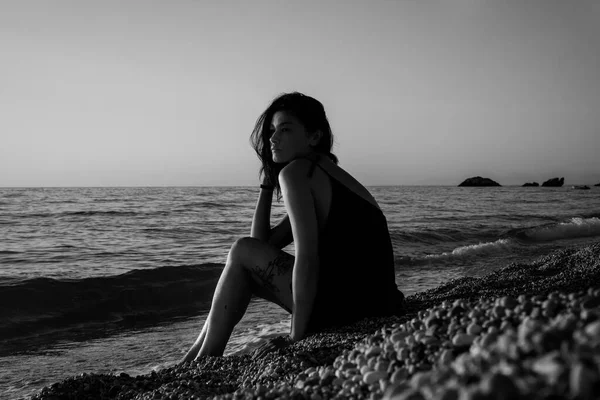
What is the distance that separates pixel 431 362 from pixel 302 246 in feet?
5.20

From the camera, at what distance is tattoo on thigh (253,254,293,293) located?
11.2 ft

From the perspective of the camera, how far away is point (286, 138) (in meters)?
3.56

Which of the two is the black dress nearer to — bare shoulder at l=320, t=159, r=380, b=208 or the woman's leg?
bare shoulder at l=320, t=159, r=380, b=208

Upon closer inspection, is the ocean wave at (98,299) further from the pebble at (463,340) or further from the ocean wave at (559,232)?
the ocean wave at (559,232)

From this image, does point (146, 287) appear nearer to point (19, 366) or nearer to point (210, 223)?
point (19, 366)

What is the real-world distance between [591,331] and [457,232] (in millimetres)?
13751

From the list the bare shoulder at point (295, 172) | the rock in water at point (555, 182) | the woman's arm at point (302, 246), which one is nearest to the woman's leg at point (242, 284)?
the woman's arm at point (302, 246)

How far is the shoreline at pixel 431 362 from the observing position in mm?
906

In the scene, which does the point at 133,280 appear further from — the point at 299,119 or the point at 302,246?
the point at 302,246

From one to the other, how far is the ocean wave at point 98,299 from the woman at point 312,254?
9.97ft

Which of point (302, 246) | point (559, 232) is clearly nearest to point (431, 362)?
point (302, 246)

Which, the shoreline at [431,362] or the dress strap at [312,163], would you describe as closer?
the shoreline at [431,362]

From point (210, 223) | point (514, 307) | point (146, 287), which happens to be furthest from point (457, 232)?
point (514, 307)

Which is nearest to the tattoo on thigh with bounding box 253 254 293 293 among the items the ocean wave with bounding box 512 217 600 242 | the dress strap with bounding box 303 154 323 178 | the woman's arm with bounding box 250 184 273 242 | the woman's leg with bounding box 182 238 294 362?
the woman's leg with bounding box 182 238 294 362
